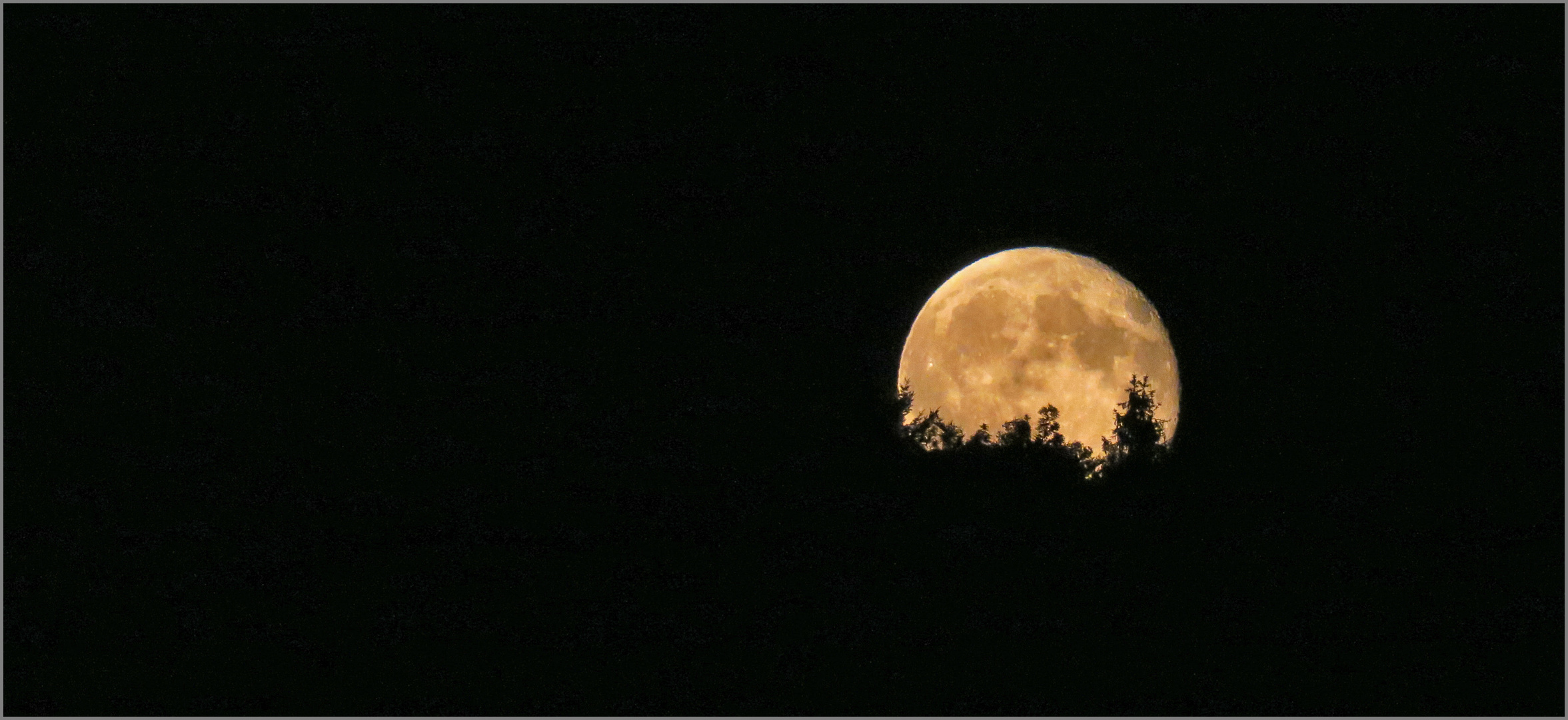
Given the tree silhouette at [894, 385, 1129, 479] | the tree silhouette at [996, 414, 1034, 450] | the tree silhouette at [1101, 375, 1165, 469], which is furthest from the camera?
the tree silhouette at [1101, 375, 1165, 469]

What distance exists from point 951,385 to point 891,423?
1266 millimetres

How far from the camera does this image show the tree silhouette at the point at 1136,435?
2911 centimetres

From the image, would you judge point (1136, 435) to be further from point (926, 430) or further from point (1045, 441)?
point (926, 430)

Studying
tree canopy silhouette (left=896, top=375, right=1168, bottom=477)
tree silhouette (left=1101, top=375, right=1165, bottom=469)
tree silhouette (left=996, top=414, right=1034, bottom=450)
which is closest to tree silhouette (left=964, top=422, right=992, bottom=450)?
tree canopy silhouette (left=896, top=375, right=1168, bottom=477)

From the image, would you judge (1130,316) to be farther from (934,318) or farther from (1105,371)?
(934,318)

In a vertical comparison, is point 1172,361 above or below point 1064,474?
above

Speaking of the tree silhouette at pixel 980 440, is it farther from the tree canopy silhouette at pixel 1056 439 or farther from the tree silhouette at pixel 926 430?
the tree silhouette at pixel 926 430

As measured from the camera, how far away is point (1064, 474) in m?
28.5

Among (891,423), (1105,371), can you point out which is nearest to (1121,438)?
(1105,371)

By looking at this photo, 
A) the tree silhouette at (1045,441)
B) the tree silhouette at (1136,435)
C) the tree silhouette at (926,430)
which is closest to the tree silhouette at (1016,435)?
the tree silhouette at (1045,441)

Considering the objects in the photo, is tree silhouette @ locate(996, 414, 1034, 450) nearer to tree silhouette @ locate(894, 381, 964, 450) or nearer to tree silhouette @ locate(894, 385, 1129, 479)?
tree silhouette @ locate(894, 385, 1129, 479)

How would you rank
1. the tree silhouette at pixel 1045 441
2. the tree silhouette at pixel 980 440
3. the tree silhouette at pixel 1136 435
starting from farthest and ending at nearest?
the tree silhouette at pixel 1136 435 < the tree silhouette at pixel 980 440 < the tree silhouette at pixel 1045 441

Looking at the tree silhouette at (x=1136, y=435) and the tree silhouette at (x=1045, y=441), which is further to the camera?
the tree silhouette at (x=1136, y=435)

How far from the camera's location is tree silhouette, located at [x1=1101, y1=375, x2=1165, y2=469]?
1146 inches
